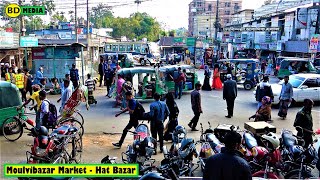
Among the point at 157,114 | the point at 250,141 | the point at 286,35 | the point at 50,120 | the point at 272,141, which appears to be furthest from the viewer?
the point at 286,35

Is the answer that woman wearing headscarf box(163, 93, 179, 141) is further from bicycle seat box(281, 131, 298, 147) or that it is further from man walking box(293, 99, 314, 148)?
bicycle seat box(281, 131, 298, 147)

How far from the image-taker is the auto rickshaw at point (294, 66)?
2583cm

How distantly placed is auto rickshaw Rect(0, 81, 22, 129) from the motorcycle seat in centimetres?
768

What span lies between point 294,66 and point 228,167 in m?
24.4

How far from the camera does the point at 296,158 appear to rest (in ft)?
22.0

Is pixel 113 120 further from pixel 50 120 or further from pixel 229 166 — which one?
pixel 229 166

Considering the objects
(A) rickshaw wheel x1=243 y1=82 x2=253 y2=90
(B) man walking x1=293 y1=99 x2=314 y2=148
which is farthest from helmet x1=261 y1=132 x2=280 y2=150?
(A) rickshaw wheel x1=243 y1=82 x2=253 y2=90

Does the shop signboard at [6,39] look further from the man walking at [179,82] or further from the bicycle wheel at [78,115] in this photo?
the bicycle wheel at [78,115]

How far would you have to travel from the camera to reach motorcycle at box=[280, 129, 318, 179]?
252 inches

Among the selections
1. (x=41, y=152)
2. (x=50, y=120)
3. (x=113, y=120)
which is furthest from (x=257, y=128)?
(x=113, y=120)

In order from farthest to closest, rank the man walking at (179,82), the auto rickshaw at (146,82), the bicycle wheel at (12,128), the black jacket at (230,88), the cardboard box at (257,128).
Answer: the man walking at (179,82) < the auto rickshaw at (146,82) < the black jacket at (230,88) < the bicycle wheel at (12,128) < the cardboard box at (257,128)

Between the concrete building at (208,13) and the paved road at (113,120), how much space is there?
3395 inches

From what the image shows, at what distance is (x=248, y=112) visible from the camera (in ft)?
48.6

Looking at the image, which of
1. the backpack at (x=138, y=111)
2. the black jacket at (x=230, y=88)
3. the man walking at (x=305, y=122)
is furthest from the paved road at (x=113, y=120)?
the man walking at (x=305, y=122)
